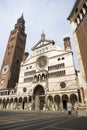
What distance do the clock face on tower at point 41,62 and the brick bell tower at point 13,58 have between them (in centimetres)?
1172

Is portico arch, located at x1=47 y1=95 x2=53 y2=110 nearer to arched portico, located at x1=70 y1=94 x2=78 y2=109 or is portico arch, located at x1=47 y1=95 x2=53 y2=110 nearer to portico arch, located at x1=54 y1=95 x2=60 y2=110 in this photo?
portico arch, located at x1=54 y1=95 x2=60 y2=110

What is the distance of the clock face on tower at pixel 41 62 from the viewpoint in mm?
33391

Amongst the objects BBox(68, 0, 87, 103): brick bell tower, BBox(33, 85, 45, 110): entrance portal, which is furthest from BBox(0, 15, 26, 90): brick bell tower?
BBox(68, 0, 87, 103): brick bell tower

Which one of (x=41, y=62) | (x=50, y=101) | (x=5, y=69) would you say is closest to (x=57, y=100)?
(x=50, y=101)

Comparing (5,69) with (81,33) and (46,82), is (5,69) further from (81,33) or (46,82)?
(81,33)

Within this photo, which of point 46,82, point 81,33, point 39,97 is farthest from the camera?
point 39,97

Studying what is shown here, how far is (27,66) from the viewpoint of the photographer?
36.8 meters

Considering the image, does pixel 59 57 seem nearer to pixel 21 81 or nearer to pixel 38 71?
pixel 38 71

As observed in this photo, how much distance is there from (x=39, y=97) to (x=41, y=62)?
1061 centimetres

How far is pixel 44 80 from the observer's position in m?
29.5

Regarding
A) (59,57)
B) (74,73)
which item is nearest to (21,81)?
(59,57)

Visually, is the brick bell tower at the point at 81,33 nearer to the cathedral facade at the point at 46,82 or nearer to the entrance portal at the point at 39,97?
the cathedral facade at the point at 46,82

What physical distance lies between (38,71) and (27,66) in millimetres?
6460

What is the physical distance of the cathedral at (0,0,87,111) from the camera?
25455 millimetres
